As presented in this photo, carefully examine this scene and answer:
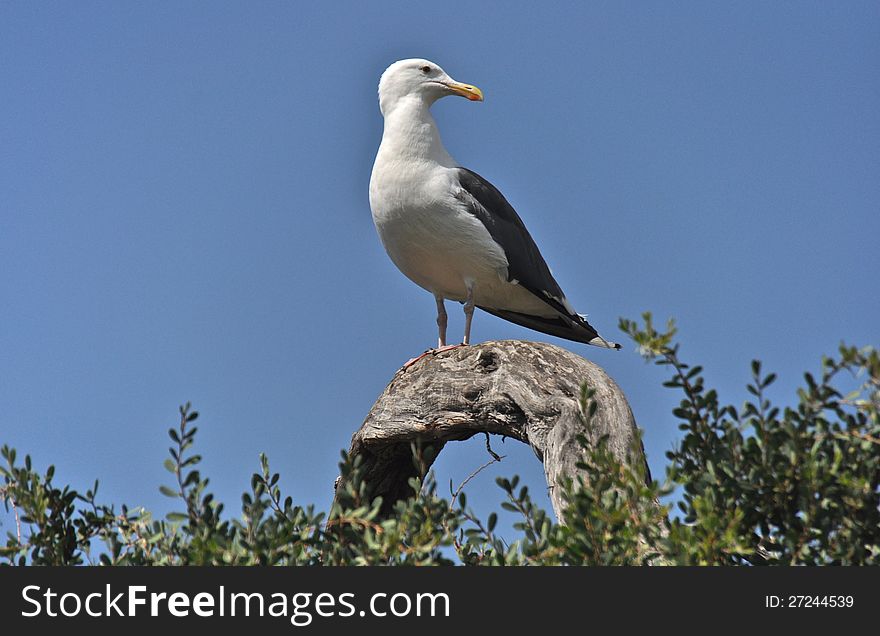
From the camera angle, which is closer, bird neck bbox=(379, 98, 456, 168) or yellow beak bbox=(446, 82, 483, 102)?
bird neck bbox=(379, 98, 456, 168)

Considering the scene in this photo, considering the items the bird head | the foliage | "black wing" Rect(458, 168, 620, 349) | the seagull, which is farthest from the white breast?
the foliage

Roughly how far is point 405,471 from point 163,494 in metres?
3.40

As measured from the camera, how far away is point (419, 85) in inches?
309

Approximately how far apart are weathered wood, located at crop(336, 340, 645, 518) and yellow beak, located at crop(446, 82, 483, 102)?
2247 millimetres

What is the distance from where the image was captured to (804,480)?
3480 millimetres

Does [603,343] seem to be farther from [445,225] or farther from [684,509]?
[684,509]

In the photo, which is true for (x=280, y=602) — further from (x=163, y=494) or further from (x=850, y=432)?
(x=850, y=432)

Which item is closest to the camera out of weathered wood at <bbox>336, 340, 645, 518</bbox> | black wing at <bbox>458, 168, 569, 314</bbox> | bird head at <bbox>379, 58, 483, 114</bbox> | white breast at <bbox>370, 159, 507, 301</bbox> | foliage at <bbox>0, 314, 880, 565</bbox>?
foliage at <bbox>0, 314, 880, 565</bbox>

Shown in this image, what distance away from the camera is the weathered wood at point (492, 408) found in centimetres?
579

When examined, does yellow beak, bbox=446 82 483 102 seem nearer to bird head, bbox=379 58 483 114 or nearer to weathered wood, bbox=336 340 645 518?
bird head, bbox=379 58 483 114

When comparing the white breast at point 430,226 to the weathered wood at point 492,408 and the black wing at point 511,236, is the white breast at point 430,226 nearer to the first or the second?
the black wing at point 511,236

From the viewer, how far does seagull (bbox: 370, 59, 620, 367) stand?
23.5ft

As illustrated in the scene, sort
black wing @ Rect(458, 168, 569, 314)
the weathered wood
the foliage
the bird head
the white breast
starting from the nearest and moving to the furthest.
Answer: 1. the foliage
2. the weathered wood
3. the white breast
4. black wing @ Rect(458, 168, 569, 314)
5. the bird head

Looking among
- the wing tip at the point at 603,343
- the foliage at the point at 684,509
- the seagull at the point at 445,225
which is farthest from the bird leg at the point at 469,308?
the foliage at the point at 684,509
